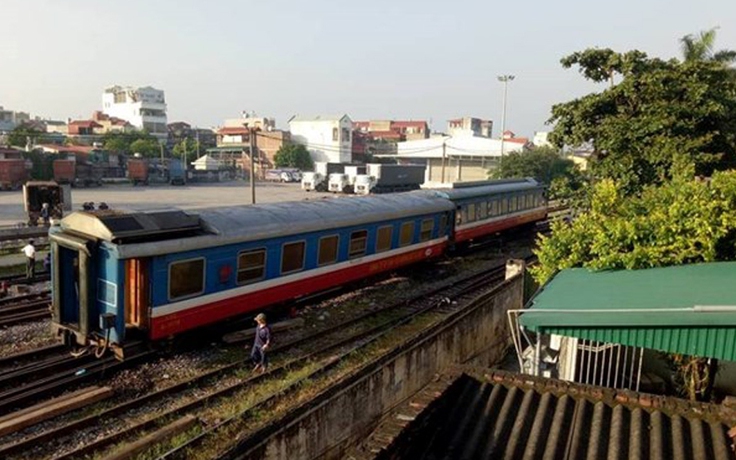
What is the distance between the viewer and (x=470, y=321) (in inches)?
499

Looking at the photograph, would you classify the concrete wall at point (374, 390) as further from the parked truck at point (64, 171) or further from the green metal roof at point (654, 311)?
the parked truck at point (64, 171)

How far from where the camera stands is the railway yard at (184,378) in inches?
342

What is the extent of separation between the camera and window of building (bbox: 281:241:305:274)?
1436cm

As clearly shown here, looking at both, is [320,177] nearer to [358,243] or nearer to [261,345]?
[358,243]

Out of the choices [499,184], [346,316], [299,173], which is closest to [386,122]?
[299,173]

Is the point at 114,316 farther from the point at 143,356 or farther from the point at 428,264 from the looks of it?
the point at 428,264

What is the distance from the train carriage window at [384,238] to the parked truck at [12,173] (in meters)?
51.1

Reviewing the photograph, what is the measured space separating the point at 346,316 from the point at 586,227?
7.15 meters

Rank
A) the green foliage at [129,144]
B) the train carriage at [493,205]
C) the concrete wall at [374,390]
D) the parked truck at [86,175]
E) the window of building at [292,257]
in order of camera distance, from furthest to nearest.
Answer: the green foliage at [129,144], the parked truck at [86,175], the train carriage at [493,205], the window of building at [292,257], the concrete wall at [374,390]

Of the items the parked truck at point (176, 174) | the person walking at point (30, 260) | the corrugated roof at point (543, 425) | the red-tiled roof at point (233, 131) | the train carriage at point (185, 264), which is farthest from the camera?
the red-tiled roof at point (233, 131)

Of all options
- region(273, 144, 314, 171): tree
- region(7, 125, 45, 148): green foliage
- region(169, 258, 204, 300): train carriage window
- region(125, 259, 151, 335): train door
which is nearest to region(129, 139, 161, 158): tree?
region(7, 125, 45, 148): green foliage

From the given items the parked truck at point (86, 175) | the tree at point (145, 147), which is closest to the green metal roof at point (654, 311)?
the parked truck at point (86, 175)

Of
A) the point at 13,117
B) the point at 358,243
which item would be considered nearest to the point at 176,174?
the point at 358,243

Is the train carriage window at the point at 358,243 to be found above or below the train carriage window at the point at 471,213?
below
